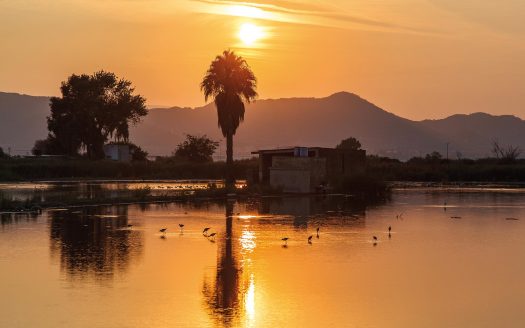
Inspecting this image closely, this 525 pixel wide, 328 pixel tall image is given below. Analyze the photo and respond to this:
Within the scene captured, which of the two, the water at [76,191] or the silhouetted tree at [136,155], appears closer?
the water at [76,191]

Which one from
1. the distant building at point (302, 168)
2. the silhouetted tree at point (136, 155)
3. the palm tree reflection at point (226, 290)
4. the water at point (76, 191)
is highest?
the silhouetted tree at point (136, 155)

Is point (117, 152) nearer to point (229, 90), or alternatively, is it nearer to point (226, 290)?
point (229, 90)

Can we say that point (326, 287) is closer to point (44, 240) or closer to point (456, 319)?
point (456, 319)

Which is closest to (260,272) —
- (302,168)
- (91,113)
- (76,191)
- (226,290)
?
(226,290)

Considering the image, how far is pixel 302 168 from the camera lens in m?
69.9

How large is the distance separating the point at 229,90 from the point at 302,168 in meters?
11.8

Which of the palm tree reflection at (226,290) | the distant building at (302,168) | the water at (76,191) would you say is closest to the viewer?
the palm tree reflection at (226,290)

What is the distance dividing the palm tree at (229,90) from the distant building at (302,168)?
3.78 meters

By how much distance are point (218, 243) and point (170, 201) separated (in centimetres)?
2511

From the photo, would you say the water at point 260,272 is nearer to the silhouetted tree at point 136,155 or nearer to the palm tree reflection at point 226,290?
the palm tree reflection at point 226,290

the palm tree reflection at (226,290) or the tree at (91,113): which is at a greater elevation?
the tree at (91,113)

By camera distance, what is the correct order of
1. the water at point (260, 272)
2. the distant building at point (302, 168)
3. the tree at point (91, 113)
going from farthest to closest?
the tree at point (91, 113), the distant building at point (302, 168), the water at point (260, 272)

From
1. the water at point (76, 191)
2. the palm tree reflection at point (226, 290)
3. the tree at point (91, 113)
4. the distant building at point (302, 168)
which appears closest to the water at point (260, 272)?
the palm tree reflection at point (226, 290)

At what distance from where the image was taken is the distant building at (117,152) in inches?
4599
